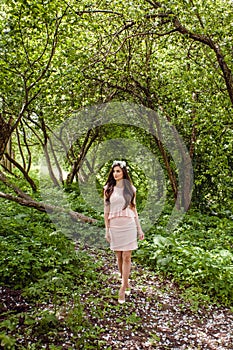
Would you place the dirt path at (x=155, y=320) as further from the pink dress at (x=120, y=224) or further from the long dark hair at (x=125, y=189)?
the long dark hair at (x=125, y=189)

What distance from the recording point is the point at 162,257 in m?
8.06

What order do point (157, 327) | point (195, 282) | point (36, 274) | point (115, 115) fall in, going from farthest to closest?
point (115, 115)
point (195, 282)
point (36, 274)
point (157, 327)

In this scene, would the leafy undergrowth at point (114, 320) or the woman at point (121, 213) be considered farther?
the woman at point (121, 213)

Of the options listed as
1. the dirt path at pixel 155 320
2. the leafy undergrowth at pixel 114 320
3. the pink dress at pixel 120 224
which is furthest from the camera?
the pink dress at pixel 120 224

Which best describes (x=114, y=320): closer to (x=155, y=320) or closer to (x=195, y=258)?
(x=155, y=320)

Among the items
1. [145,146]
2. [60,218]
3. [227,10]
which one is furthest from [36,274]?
[145,146]

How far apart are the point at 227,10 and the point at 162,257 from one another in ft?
17.8

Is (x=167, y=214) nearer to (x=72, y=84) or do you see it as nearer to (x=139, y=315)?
→ (x=72, y=84)

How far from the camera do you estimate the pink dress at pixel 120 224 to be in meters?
5.52

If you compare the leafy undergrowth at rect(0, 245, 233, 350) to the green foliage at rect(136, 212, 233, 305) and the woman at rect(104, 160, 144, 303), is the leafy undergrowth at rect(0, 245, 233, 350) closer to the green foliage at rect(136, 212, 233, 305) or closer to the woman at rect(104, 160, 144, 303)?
the green foliage at rect(136, 212, 233, 305)

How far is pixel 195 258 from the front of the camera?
7.59 m

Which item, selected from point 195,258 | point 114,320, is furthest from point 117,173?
point 195,258

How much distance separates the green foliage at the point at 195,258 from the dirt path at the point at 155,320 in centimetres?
Result: 41

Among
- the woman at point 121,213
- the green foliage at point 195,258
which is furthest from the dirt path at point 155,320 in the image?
the woman at point 121,213
